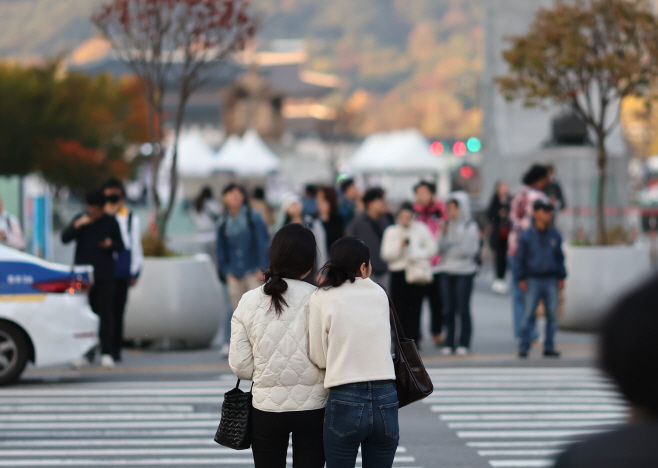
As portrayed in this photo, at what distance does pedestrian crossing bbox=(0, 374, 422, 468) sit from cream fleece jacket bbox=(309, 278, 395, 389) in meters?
2.39

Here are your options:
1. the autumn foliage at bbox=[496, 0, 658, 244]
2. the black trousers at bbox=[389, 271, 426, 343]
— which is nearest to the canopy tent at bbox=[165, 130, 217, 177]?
the autumn foliage at bbox=[496, 0, 658, 244]

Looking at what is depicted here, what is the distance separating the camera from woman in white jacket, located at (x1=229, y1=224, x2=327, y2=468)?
4590 millimetres

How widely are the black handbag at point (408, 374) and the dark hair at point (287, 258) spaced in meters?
0.41

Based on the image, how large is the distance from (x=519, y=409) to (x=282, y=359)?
4.51 meters

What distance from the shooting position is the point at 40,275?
32.0ft

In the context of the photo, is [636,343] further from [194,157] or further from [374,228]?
[194,157]

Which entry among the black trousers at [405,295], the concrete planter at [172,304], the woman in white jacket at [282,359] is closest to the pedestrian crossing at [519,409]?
the black trousers at [405,295]

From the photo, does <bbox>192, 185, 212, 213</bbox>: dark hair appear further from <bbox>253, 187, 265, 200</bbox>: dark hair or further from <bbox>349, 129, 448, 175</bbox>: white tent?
<bbox>349, 129, 448, 175</bbox>: white tent

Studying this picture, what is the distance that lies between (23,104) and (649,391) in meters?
42.2

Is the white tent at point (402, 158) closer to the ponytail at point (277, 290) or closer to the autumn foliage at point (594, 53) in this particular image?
the autumn foliage at point (594, 53)

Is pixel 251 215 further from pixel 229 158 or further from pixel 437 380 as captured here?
pixel 229 158

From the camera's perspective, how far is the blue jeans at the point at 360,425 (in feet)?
14.6

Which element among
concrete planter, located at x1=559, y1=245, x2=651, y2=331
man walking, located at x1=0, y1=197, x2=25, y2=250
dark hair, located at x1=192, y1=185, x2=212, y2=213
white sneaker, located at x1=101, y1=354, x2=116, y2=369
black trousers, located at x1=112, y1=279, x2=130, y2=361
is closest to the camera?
white sneaker, located at x1=101, y1=354, x2=116, y2=369

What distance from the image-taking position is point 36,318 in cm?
965
